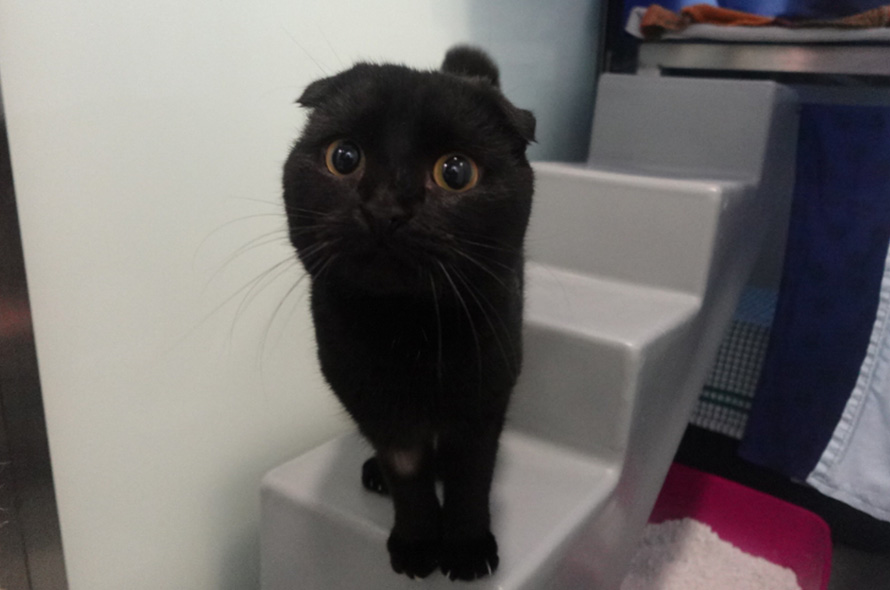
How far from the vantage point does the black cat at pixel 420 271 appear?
1.66 feet

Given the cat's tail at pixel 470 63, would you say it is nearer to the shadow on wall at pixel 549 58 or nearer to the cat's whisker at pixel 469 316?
the shadow on wall at pixel 549 58

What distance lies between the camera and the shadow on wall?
1.24m

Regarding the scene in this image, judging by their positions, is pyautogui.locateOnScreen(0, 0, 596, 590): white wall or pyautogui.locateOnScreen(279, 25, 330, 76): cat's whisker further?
pyautogui.locateOnScreen(279, 25, 330, 76): cat's whisker

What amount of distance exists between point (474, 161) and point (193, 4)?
443 mm

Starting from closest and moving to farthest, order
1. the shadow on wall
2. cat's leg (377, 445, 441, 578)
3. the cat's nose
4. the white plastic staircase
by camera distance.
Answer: the cat's nose
cat's leg (377, 445, 441, 578)
the white plastic staircase
the shadow on wall

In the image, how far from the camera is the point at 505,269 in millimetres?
581

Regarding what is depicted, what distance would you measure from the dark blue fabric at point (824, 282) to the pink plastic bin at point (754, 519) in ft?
0.28

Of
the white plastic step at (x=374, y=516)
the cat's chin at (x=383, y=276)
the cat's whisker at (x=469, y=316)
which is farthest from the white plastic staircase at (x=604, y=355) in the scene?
the cat's chin at (x=383, y=276)

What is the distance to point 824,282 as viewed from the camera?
122 centimetres

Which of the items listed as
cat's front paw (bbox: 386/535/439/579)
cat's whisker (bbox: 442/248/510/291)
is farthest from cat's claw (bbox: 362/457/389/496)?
cat's whisker (bbox: 442/248/510/291)

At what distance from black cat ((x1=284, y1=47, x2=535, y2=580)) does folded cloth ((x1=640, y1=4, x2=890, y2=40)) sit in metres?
0.95

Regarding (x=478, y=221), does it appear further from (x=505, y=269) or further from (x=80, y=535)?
(x=80, y=535)

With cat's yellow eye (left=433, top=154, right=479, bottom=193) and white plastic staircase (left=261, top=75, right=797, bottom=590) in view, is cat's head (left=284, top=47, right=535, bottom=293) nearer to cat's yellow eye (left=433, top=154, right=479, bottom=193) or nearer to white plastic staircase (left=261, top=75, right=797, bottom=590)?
cat's yellow eye (left=433, top=154, right=479, bottom=193)

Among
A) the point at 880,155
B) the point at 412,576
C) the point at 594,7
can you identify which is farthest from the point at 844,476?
the point at 594,7
